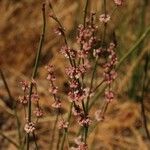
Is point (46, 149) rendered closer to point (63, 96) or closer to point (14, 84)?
point (63, 96)

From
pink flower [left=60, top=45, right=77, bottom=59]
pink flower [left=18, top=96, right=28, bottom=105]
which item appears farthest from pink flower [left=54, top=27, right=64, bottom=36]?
pink flower [left=18, top=96, right=28, bottom=105]

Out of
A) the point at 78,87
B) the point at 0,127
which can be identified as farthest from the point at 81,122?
the point at 0,127

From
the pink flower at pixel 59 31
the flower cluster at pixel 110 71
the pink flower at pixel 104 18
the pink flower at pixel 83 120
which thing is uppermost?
the pink flower at pixel 104 18

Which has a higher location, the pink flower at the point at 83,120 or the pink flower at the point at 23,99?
the pink flower at the point at 23,99

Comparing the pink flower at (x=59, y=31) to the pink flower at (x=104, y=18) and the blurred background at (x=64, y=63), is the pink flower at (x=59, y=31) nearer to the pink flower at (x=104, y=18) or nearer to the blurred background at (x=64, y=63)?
the pink flower at (x=104, y=18)

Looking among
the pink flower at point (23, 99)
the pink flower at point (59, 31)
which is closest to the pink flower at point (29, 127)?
the pink flower at point (23, 99)

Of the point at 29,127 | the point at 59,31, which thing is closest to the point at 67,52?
the point at 59,31

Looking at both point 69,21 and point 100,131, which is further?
point 69,21

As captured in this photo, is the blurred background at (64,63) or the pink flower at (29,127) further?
the blurred background at (64,63)
